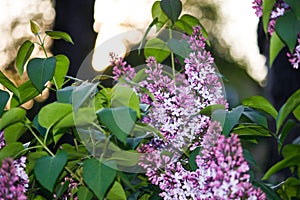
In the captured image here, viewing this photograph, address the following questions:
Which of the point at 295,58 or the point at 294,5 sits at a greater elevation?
the point at 294,5

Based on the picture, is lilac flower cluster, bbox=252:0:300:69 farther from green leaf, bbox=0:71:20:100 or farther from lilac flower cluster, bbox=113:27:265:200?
green leaf, bbox=0:71:20:100

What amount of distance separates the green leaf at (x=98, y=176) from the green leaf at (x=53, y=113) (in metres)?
0.09

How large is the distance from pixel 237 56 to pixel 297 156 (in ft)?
28.9

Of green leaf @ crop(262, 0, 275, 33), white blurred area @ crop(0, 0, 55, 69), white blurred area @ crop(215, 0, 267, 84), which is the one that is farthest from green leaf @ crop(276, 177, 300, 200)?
white blurred area @ crop(215, 0, 267, 84)

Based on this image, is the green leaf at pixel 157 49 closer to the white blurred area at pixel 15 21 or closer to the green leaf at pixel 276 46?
the green leaf at pixel 276 46

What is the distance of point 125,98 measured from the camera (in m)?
1.14

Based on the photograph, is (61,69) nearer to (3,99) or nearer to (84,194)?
(3,99)

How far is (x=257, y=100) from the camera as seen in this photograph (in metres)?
1.22

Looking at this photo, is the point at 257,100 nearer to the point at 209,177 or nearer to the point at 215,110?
the point at 215,110

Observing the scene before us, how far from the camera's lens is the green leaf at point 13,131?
115 centimetres

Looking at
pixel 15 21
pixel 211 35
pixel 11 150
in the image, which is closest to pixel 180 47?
pixel 11 150

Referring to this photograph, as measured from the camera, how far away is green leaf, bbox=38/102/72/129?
3.53 feet

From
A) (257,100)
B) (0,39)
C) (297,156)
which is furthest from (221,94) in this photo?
(0,39)

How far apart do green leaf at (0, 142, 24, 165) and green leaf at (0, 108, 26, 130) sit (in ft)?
0.16
